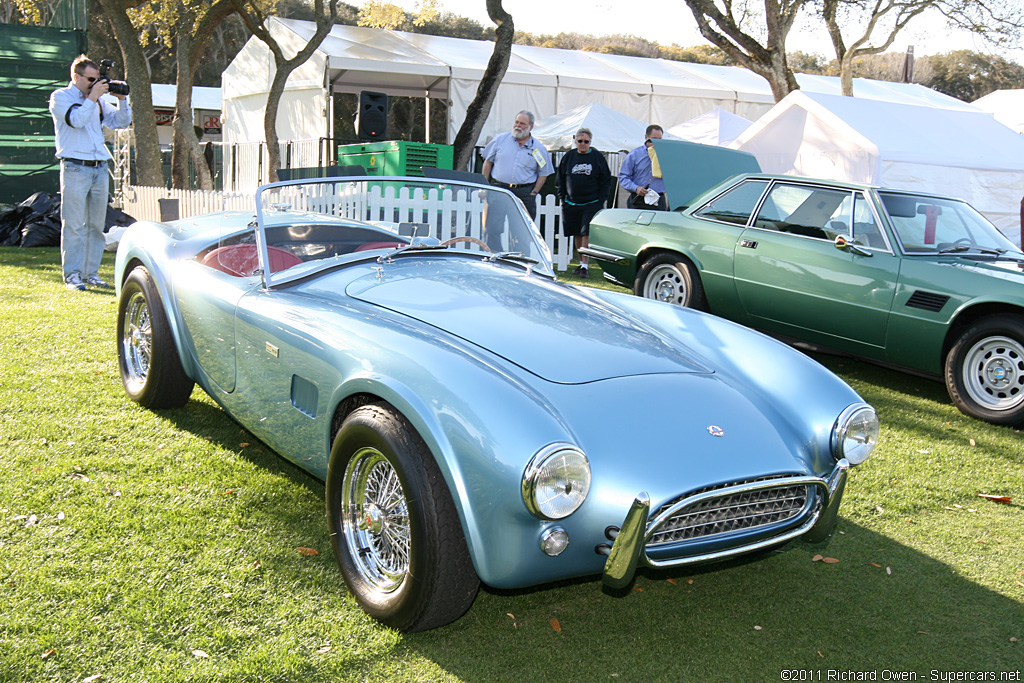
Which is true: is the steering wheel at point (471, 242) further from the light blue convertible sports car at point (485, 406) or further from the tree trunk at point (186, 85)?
the tree trunk at point (186, 85)

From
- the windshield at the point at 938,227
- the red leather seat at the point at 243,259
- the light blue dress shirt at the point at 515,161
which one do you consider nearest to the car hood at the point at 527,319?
the red leather seat at the point at 243,259

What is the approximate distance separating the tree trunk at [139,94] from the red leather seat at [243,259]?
40.8 feet

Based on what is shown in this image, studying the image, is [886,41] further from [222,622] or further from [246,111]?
[222,622]

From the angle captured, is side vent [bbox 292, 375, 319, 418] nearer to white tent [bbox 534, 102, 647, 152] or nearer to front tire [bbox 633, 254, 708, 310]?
front tire [bbox 633, 254, 708, 310]

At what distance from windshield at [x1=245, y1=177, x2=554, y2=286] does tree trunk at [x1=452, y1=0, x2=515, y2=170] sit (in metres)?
11.5

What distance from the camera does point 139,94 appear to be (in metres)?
15.7

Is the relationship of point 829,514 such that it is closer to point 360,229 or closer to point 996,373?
point 360,229

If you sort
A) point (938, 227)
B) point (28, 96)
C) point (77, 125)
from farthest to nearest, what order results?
point (28, 96) < point (77, 125) < point (938, 227)

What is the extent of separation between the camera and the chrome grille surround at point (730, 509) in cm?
247

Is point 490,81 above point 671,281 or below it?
above

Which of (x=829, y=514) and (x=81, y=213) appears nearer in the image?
(x=829, y=514)

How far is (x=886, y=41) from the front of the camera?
22422 mm

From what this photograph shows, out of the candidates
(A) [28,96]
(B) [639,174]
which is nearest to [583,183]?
(B) [639,174]

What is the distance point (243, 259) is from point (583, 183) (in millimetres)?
7775
